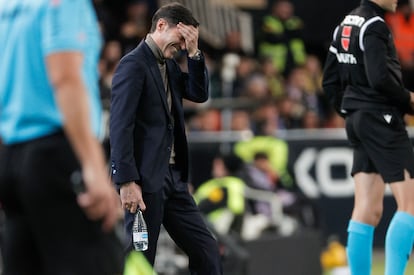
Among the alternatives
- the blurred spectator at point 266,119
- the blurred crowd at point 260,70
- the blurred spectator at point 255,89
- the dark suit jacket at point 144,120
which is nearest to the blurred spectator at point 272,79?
the blurred crowd at point 260,70

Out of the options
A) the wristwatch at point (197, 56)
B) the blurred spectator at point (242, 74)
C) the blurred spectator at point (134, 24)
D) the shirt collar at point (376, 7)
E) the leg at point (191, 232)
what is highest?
the shirt collar at point (376, 7)

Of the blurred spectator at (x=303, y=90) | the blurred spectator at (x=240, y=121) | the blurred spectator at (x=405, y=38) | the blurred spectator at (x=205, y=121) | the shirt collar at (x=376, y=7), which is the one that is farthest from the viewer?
the blurred spectator at (x=405, y=38)

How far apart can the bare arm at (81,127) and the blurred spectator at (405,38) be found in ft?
52.7

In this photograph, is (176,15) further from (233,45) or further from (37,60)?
(233,45)

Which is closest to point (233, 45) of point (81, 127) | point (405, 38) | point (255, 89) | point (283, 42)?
point (283, 42)

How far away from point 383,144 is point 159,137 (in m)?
1.65

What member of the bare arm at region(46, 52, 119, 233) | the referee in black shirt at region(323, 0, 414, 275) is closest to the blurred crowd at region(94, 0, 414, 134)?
the referee in black shirt at region(323, 0, 414, 275)

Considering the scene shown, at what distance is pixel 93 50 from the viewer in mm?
4367

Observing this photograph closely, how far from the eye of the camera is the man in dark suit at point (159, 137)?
692cm

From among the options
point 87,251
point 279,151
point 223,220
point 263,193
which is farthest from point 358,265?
point 279,151

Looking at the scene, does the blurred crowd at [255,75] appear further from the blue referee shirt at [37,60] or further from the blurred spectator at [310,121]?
the blue referee shirt at [37,60]

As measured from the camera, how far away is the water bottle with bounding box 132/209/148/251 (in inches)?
273

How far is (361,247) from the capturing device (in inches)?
309

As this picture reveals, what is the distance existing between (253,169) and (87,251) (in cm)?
1007
